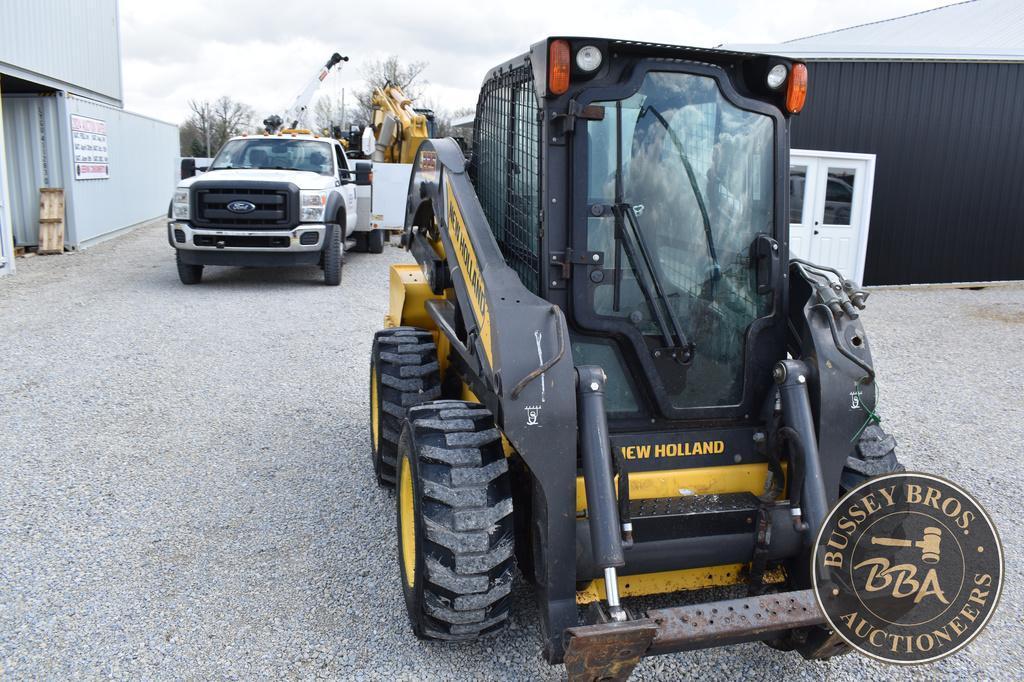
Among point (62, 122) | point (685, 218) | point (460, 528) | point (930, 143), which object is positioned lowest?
point (460, 528)

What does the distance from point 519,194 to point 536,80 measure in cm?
58

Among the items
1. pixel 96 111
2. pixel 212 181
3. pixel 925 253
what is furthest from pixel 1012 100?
pixel 96 111

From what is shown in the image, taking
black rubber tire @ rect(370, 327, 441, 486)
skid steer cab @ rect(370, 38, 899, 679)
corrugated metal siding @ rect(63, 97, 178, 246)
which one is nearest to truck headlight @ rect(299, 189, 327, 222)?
corrugated metal siding @ rect(63, 97, 178, 246)

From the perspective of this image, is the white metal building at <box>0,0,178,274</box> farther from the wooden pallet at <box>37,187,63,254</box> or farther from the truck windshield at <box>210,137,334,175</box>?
the truck windshield at <box>210,137,334,175</box>

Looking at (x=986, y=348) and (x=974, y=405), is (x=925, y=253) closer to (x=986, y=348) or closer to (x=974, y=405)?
(x=986, y=348)

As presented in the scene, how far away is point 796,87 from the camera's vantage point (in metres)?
3.31

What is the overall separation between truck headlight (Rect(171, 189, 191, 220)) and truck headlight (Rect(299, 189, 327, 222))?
5.06 ft

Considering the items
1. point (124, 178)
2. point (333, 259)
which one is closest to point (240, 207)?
point (333, 259)

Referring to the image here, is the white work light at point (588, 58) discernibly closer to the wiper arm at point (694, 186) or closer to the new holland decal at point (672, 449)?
the wiper arm at point (694, 186)

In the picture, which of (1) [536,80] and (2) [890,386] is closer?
(1) [536,80]

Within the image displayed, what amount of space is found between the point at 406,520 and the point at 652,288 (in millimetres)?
1446

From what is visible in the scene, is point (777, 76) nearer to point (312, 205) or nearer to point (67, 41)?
point (312, 205)

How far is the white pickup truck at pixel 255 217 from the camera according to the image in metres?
11.3

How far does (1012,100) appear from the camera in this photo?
13.4 meters
